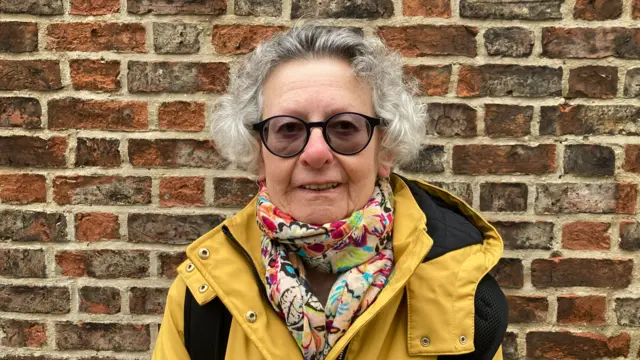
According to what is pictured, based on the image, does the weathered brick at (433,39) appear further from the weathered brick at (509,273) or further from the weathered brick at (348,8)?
the weathered brick at (509,273)

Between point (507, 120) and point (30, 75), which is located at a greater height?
point (30, 75)

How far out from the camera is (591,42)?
5.41ft

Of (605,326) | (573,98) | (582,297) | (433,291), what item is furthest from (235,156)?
(605,326)

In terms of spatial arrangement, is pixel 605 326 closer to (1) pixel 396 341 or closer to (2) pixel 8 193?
(1) pixel 396 341

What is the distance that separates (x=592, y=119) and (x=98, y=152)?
5.21ft

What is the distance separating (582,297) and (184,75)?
1.48 metres

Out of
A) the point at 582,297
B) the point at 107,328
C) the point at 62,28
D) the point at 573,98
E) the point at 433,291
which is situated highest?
the point at 62,28

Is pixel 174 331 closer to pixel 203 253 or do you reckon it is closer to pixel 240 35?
pixel 203 253

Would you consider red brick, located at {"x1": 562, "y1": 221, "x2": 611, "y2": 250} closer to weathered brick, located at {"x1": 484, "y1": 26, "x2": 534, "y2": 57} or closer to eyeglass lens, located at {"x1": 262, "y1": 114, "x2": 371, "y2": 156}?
weathered brick, located at {"x1": 484, "y1": 26, "x2": 534, "y2": 57}

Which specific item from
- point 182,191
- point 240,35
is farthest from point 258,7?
point 182,191

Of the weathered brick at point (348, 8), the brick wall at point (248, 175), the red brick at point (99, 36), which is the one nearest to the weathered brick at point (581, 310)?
the brick wall at point (248, 175)

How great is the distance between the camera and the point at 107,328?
181cm

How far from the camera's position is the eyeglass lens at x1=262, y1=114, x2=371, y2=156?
132 centimetres

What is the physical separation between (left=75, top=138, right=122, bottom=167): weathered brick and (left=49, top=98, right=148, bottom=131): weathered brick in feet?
0.16
